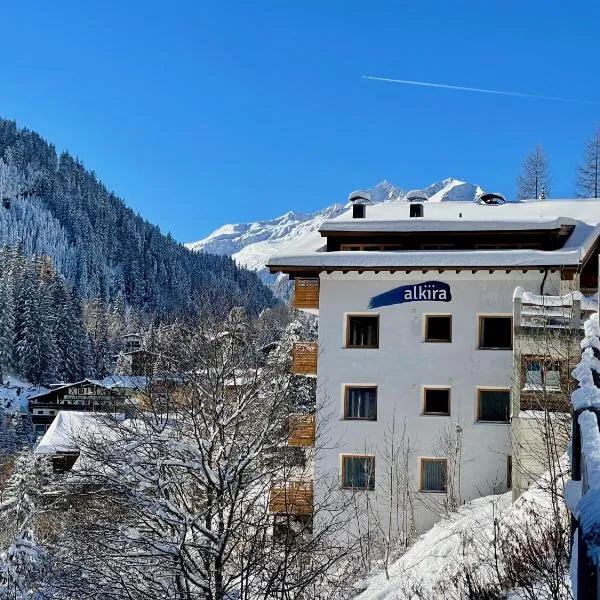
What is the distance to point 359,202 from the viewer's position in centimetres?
2911

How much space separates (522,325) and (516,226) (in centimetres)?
664

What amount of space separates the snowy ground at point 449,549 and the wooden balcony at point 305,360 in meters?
7.09

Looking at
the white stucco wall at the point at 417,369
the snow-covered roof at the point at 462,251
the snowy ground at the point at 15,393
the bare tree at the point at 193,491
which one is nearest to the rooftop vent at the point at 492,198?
the snow-covered roof at the point at 462,251

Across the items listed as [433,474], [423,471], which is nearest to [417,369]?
[423,471]

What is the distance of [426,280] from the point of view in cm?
2470

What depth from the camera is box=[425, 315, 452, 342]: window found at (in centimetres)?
2470

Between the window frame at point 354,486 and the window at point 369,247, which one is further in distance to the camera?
the window at point 369,247

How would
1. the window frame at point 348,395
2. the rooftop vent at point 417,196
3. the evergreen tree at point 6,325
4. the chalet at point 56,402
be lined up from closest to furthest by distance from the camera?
the window frame at point 348,395 → the rooftop vent at point 417,196 → the chalet at point 56,402 → the evergreen tree at point 6,325

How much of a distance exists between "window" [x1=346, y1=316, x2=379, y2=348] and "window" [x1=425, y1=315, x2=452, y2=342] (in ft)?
5.32

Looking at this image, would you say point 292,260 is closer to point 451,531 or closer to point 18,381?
point 451,531

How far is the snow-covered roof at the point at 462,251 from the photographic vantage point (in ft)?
77.0

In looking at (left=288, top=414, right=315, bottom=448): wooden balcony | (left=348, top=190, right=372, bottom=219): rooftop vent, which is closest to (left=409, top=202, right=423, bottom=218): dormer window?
(left=348, top=190, right=372, bottom=219): rooftop vent

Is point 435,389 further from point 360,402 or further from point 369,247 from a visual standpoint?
point 369,247

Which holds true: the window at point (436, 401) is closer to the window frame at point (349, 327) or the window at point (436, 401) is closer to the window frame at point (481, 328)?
the window frame at point (481, 328)
